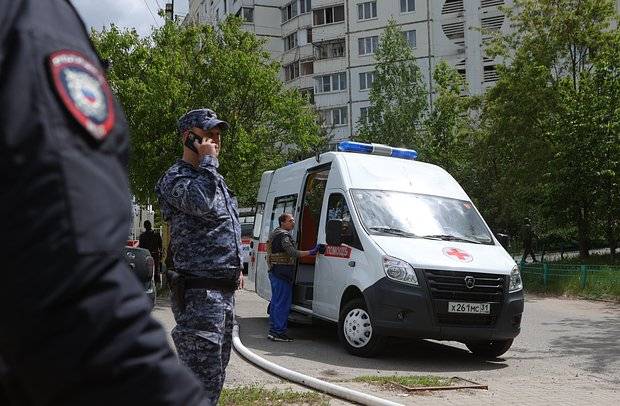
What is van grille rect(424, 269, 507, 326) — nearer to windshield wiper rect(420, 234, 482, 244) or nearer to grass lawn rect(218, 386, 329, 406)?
windshield wiper rect(420, 234, 482, 244)

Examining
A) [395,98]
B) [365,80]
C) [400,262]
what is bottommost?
[400,262]

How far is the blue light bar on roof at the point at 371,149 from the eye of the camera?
438 inches

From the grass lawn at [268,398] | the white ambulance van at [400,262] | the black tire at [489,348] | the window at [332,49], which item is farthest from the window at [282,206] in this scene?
the window at [332,49]

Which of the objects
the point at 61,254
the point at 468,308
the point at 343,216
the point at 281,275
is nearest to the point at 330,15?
the point at 281,275

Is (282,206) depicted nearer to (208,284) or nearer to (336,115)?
(208,284)

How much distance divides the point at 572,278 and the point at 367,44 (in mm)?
46178

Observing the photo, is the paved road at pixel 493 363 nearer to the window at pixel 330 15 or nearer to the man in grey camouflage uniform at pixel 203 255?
the man in grey camouflage uniform at pixel 203 255

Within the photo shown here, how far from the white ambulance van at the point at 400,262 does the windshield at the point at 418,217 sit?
0.5 inches

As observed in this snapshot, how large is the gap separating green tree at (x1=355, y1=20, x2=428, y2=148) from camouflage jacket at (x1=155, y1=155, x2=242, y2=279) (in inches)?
1453

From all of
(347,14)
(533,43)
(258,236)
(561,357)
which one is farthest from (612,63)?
(347,14)

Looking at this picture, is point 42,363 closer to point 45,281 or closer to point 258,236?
point 45,281

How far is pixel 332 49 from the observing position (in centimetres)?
6366

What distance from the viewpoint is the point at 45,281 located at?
98 centimetres

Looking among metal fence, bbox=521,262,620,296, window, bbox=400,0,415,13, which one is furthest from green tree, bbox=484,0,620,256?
window, bbox=400,0,415,13
